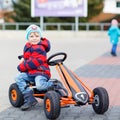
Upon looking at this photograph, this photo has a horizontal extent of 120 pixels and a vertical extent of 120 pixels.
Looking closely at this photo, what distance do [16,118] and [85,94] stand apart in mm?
1023

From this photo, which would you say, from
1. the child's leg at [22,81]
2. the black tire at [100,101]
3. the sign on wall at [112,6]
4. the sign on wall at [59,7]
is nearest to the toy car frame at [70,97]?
the black tire at [100,101]

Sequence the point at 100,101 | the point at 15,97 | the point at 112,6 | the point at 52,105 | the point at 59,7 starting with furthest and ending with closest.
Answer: the point at 112,6 < the point at 59,7 < the point at 15,97 < the point at 100,101 < the point at 52,105

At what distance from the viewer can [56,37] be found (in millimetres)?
34219

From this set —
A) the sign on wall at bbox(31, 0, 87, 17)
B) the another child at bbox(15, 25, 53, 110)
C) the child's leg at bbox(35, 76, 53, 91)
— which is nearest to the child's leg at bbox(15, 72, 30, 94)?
the another child at bbox(15, 25, 53, 110)

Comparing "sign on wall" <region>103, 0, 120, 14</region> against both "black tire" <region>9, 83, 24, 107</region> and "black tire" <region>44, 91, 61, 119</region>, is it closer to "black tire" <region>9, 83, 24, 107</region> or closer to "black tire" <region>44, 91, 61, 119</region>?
"black tire" <region>9, 83, 24, 107</region>

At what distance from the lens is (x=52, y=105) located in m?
7.03

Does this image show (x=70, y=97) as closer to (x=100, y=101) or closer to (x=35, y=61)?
(x=100, y=101)

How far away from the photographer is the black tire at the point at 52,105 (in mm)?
7035

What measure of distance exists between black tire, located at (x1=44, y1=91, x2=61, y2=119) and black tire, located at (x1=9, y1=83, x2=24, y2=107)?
0.82m

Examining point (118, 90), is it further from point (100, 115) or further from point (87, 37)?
point (87, 37)

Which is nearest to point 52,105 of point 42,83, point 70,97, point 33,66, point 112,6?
point 70,97

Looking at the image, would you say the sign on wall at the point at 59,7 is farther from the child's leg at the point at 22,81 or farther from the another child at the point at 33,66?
the child's leg at the point at 22,81

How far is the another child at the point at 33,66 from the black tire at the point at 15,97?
97 mm

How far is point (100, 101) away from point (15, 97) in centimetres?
144
